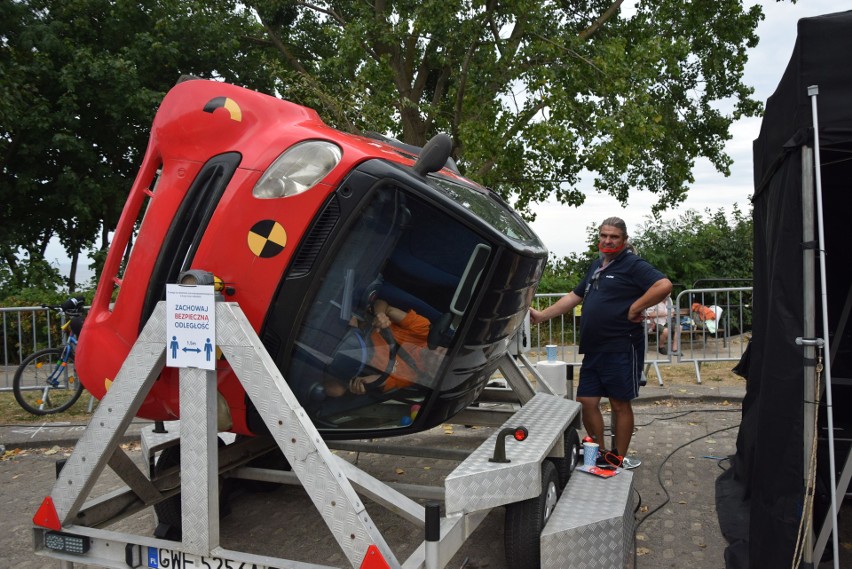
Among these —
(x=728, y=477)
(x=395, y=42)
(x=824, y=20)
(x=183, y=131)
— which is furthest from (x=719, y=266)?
(x=183, y=131)

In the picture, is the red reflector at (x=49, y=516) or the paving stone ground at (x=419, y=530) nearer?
the red reflector at (x=49, y=516)

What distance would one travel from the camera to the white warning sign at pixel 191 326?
2918mm

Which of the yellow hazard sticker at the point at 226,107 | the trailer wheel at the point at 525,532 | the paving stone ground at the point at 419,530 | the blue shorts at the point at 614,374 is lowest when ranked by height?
the paving stone ground at the point at 419,530

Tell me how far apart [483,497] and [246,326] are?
1.26m

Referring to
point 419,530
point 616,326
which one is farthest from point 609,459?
point 419,530

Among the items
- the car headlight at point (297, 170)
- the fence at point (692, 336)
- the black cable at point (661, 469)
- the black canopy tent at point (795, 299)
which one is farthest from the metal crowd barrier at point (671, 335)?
the car headlight at point (297, 170)

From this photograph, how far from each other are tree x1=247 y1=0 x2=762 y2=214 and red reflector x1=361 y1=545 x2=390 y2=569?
10.4 m

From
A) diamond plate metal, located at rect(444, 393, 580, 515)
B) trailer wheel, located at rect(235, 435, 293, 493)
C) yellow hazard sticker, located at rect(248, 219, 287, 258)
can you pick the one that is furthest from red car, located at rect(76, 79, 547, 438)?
trailer wheel, located at rect(235, 435, 293, 493)

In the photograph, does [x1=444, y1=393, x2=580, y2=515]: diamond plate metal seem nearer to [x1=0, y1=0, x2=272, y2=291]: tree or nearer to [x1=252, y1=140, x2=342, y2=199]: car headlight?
[x1=252, y1=140, x2=342, y2=199]: car headlight

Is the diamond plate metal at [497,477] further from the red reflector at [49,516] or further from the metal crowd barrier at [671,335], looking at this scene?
the metal crowd barrier at [671,335]

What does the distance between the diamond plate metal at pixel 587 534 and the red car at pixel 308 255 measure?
2.58 ft

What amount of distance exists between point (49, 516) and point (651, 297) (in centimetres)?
375

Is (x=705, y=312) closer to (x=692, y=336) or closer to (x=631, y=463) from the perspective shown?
(x=692, y=336)

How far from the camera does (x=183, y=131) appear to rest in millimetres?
3326
